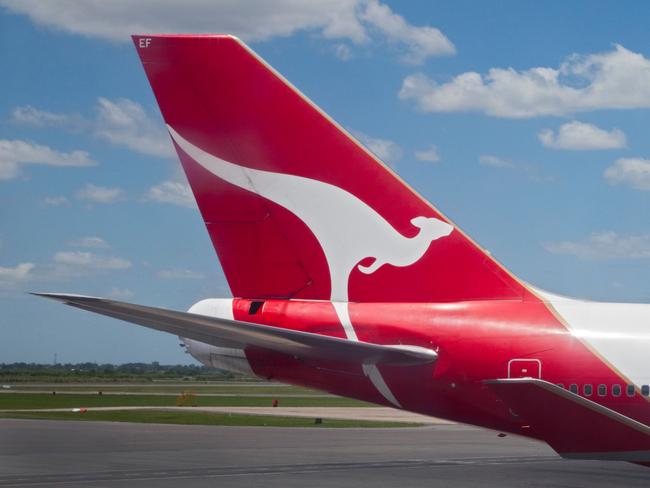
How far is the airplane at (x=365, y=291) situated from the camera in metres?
16.8

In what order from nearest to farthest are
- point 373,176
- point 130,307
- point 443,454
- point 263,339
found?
1. point 130,307
2. point 263,339
3. point 373,176
4. point 443,454

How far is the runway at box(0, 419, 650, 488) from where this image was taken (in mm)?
21250

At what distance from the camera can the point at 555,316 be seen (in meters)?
17.5

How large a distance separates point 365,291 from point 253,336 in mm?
3310

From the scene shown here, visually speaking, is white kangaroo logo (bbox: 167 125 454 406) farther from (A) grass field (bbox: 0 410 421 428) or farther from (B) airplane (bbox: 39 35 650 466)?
(A) grass field (bbox: 0 410 421 428)

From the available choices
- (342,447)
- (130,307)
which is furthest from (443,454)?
(130,307)

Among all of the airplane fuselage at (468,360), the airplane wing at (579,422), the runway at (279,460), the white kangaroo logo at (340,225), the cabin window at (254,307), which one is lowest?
the runway at (279,460)

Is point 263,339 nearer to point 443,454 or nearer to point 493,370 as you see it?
point 493,370

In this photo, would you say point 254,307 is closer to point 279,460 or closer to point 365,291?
point 365,291

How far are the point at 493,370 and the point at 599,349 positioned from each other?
A: 170 cm

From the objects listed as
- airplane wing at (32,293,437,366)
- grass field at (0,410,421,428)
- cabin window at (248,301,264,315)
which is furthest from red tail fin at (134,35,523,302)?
grass field at (0,410,421,428)

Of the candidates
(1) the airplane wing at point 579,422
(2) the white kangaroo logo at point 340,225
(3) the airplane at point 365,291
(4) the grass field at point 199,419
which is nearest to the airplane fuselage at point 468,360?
(3) the airplane at point 365,291

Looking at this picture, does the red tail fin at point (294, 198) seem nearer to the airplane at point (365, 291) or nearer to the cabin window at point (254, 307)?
the airplane at point (365, 291)

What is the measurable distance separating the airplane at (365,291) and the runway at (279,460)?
3686mm
